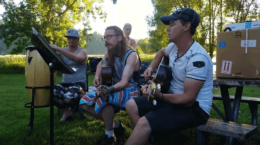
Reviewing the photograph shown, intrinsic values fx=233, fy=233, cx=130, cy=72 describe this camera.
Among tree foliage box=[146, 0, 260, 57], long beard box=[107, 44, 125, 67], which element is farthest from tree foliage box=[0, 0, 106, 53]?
long beard box=[107, 44, 125, 67]

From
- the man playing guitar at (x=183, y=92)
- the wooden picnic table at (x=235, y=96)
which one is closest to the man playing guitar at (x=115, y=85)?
the man playing guitar at (x=183, y=92)

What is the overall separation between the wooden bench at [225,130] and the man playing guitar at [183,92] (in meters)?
0.08

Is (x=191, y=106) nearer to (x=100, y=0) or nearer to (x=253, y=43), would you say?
(x=253, y=43)

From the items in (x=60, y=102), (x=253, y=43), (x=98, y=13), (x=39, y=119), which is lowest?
(x=39, y=119)

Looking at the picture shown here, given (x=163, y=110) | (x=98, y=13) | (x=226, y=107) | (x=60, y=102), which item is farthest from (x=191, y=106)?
(x=98, y=13)

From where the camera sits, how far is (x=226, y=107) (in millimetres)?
3025

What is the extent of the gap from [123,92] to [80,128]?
4.12ft

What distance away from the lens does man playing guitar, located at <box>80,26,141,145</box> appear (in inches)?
109

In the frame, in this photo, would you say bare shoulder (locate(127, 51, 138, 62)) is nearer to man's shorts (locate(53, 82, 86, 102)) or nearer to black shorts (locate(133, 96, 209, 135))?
black shorts (locate(133, 96, 209, 135))

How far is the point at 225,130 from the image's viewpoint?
1.96 meters

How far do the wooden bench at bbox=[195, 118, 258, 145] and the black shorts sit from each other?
73 mm

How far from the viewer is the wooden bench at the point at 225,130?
1.89 meters

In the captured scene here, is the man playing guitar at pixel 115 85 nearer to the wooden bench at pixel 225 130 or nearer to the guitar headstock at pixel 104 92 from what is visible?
the guitar headstock at pixel 104 92

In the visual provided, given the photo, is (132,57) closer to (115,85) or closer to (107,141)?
(115,85)
